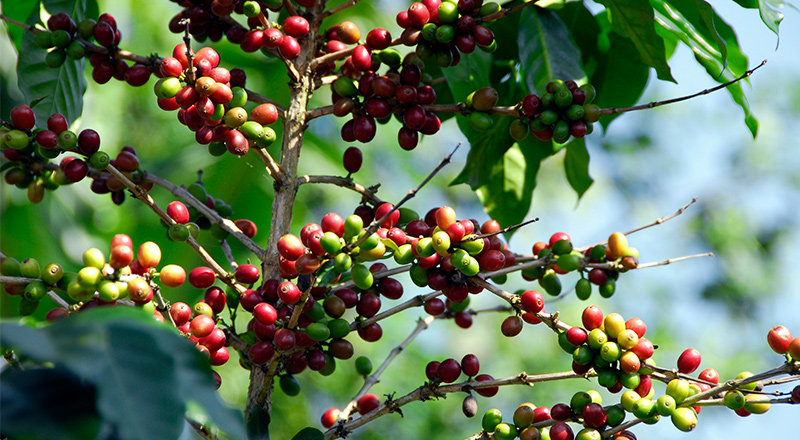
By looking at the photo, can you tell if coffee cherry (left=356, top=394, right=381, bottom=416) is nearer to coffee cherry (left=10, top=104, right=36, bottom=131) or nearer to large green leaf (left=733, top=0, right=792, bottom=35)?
coffee cherry (left=10, top=104, right=36, bottom=131)

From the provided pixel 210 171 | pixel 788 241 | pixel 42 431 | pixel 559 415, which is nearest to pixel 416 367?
pixel 210 171

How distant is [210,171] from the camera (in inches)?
139

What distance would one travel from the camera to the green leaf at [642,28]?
159 cm

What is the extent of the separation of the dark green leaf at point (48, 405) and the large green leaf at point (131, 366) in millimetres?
32

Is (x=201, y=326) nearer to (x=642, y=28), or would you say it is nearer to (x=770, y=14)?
(x=642, y=28)

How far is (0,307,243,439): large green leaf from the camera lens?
781 millimetres

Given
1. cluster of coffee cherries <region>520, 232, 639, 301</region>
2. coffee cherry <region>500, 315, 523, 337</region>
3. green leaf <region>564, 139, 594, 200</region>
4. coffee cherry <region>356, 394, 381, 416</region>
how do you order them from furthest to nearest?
green leaf <region>564, 139, 594, 200</region> < coffee cherry <region>356, 394, 381, 416</region> < cluster of coffee cherries <region>520, 232, 639, 301</region> < coffee cherry <region>500, 315, 523, 337</region>

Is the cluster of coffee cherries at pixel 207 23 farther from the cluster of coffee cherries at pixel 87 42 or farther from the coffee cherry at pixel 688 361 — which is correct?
the coffee cherry at pixel 688 361

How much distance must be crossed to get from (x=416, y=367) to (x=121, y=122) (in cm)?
363

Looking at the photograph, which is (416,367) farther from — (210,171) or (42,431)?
(42,431)

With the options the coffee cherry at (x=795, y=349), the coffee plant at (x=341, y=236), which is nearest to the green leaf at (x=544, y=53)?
the coffee plant at (x=341, y=236)

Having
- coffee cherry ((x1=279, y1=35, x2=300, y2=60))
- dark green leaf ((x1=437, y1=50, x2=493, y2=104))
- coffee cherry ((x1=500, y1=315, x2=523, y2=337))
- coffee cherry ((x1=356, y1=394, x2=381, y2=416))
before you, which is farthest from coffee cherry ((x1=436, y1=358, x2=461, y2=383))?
coffee cherry ((x1=279, y1=35, x2=300, y2=60))

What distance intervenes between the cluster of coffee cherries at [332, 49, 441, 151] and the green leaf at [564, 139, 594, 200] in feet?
1.80

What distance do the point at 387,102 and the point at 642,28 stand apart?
0.65 m
